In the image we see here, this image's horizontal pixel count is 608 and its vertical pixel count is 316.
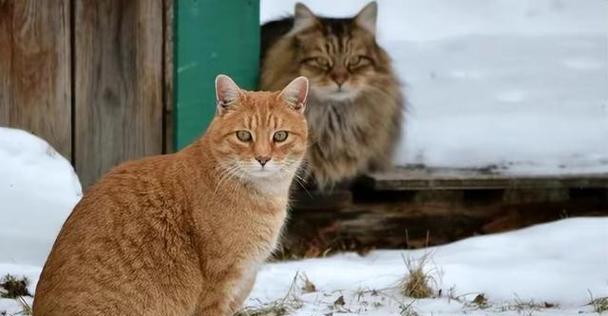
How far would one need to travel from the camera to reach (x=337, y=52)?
6.82 metres

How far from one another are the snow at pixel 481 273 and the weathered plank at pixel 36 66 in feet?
4.47

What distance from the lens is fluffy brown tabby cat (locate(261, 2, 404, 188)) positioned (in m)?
6.83

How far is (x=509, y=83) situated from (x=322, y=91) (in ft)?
7.22

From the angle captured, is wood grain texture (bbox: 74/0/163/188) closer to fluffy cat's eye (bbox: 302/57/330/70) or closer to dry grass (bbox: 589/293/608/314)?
fluffy cat's eye (bbox: 302/57/330/70)

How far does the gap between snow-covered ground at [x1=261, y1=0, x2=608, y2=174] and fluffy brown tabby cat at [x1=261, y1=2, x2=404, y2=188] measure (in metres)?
0.45

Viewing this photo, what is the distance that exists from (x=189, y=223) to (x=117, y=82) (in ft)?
6.64

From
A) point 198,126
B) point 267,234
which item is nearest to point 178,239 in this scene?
point 267,234

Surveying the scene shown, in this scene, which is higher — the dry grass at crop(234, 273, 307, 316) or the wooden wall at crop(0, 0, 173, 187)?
the wooden wall at crop(0, 0, 173, 187)

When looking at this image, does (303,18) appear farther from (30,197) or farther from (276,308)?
(276,308)

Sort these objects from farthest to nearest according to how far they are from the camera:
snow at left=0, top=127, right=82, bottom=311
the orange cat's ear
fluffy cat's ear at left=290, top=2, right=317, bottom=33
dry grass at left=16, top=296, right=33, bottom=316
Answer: fluffy cat's ear at left=290, top=2, right=317, bottom=33
snow at left=0, top=127, right=82, bottom=311
dry grass at left=16, top=296, right=33, bottom=316
the orange cat's ear

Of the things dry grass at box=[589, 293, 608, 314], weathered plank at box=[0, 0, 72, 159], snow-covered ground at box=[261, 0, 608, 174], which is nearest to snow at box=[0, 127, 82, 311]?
weathered plank at box=[0, 0, 72, 159]

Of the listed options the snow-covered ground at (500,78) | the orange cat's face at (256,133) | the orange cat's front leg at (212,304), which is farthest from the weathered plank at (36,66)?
the orange cat's front leg at (212,304)

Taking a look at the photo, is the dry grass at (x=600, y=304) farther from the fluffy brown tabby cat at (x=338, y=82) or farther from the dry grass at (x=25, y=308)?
the dry grass at (x=25, y=308)

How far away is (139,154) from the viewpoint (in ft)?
21.9
